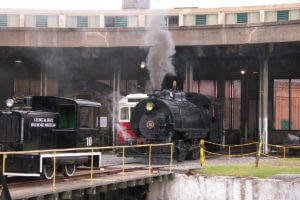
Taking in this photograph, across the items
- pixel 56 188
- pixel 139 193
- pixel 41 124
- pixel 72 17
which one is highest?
pixel 72 17

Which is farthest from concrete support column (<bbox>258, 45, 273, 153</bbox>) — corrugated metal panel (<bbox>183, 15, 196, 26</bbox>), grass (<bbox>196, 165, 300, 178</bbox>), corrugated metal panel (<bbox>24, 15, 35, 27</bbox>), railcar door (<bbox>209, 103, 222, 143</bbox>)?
corrugated metal panel (<bbox>24, 15, 35, 27</bbox>)

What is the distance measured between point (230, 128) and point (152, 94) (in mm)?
16911

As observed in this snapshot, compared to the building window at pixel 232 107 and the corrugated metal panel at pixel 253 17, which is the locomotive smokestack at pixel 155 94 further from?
the corrugated metal panel at pixel 253 17

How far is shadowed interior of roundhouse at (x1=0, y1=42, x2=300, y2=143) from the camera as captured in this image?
25.8 metres

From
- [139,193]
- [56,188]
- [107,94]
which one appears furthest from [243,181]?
[107,94]

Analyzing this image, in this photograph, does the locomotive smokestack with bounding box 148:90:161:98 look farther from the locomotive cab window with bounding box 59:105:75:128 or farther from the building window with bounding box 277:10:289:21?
the building window with bounding box 277:10:289:21

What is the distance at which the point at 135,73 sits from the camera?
32.0 metres

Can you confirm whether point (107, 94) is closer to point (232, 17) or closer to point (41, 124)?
point (232, 17)

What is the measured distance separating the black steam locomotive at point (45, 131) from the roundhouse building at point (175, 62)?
1064cm

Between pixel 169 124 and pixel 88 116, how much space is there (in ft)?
15.6

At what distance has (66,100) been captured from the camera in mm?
13203

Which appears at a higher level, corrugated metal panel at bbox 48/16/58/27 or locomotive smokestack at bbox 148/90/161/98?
corrugated metal panel at bbox 48/16/58/27

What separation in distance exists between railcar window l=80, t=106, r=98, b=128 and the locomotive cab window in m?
0.27

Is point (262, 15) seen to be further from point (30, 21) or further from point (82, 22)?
point (30, 21)
